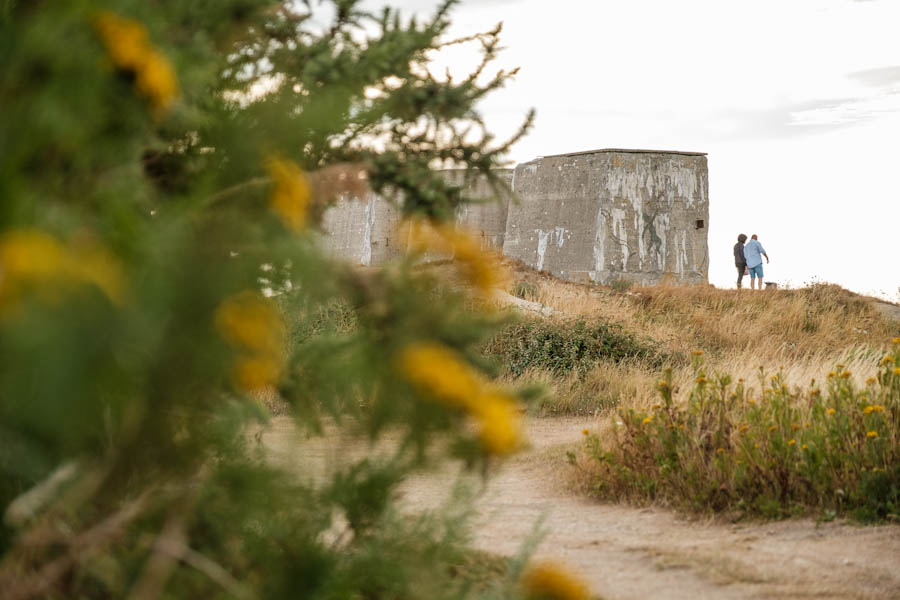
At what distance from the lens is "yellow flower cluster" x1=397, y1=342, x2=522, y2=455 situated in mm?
856

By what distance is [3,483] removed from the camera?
1609 millimetres

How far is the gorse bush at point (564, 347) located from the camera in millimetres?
9859

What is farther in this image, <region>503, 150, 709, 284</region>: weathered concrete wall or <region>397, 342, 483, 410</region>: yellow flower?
<region>503, 150, 709, 284</region>: weathered concrete wall

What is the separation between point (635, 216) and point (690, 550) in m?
16.7

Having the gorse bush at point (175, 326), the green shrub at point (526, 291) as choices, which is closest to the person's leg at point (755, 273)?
the green shrub at point (526, 291)

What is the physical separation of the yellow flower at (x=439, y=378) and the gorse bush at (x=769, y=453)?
13.4 ft

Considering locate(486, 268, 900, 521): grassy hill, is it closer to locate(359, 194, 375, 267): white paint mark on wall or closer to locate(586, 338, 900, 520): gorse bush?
locate(586, 338, 900, 520): gorse bush

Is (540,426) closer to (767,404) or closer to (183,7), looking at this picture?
(767,404)

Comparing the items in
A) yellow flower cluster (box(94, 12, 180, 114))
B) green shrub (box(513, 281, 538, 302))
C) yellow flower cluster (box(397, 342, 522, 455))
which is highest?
yellow flower cluster (box(94, 12, 180, 114))

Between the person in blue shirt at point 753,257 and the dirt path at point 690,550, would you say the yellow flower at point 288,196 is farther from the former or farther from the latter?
the person in blue shirt at point 753,257

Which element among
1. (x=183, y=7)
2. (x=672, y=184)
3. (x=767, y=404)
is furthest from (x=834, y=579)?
(x=672, y=184)

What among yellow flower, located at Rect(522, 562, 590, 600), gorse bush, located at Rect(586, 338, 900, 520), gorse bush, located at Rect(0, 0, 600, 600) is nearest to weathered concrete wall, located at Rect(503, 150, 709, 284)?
gorse bush, located at Rect(586, 338, 900, 520)

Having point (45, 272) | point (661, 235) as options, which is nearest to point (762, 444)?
point (45, 272)

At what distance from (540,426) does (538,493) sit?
102 inches
